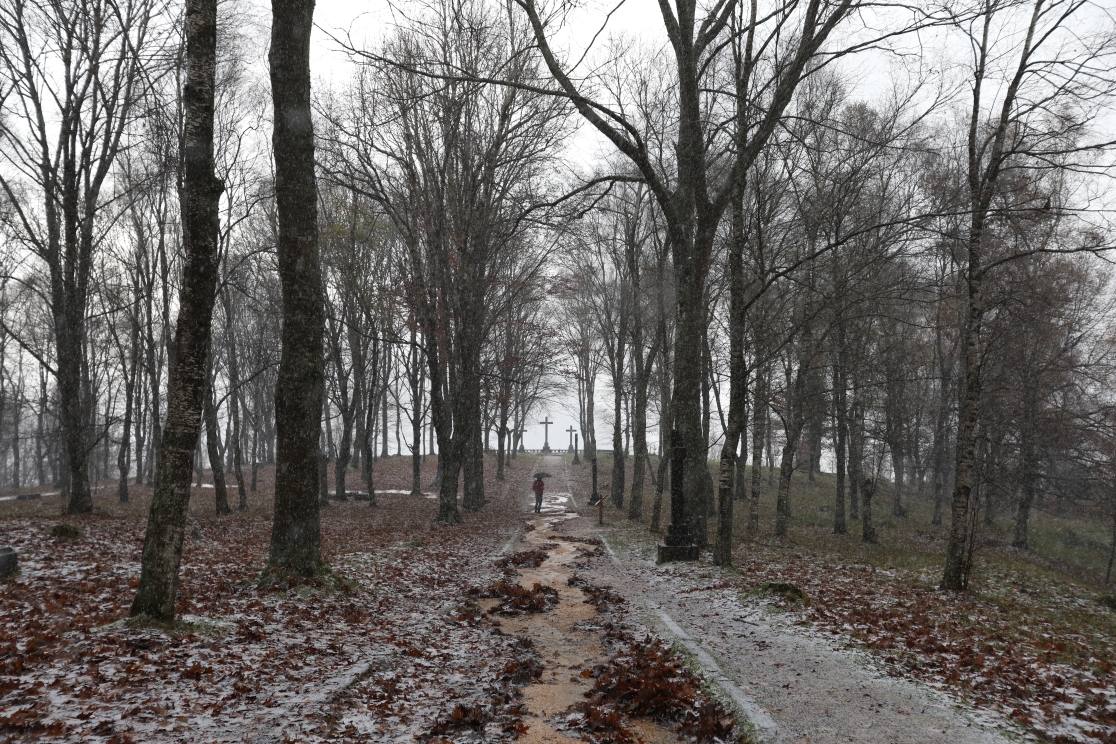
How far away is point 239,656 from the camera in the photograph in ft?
17.5

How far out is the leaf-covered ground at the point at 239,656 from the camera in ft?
13.2

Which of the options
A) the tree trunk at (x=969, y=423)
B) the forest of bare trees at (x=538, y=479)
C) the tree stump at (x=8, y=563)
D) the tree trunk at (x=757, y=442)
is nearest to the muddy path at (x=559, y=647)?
the forest of bare trees at (x=538, y=479)

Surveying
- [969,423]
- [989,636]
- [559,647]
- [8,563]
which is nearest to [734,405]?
[969,423]

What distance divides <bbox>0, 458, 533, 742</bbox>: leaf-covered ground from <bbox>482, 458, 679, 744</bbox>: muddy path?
0.83ft

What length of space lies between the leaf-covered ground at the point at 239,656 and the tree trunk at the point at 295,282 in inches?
32.2

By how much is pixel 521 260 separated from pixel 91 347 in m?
22.4

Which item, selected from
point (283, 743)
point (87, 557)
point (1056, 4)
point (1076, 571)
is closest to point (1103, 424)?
point (1076, 571)

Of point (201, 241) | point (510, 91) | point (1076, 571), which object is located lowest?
point (1076, 571)

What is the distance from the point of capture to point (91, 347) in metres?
30.8

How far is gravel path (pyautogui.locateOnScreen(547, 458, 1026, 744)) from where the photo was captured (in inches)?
168

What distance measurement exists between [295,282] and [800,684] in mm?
7371

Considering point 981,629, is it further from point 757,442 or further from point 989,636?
point 757,442

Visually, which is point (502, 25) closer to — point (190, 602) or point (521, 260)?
point (521, 260)

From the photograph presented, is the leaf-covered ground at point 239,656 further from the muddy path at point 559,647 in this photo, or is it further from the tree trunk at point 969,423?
the tree trunk at point 969,423
